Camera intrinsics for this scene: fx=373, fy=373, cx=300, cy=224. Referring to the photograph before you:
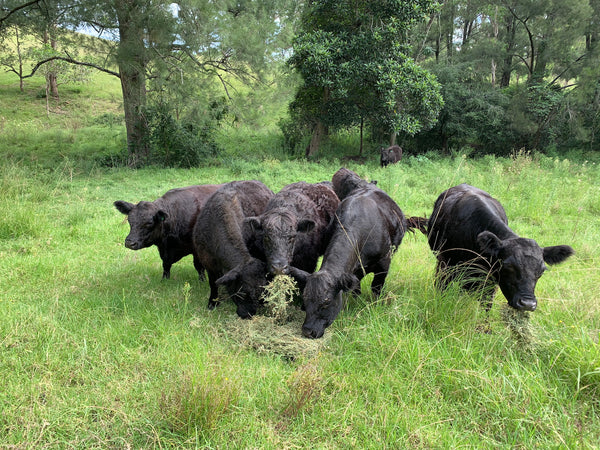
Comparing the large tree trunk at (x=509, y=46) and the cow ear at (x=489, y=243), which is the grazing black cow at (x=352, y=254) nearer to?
the cow ear at (x=489, y=243)

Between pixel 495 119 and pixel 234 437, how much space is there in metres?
22.2

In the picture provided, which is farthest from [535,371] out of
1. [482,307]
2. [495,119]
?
[495,119]

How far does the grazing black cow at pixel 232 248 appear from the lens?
14.2 feet

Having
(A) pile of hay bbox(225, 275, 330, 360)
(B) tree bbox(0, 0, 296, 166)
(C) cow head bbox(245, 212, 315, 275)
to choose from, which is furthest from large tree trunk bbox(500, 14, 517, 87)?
(A) pile of hay bbox(225, 275, 330, 360)

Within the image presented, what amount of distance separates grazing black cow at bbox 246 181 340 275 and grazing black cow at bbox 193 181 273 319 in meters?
0.24

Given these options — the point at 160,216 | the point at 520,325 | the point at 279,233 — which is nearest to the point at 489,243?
the point at 520,325

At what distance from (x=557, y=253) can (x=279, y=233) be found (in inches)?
118

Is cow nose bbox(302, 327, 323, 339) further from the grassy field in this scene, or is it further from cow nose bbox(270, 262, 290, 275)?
cow nose bbox(270, 262, 290, 275)

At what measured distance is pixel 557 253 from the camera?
389cm

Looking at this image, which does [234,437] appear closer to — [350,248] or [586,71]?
[350,248]

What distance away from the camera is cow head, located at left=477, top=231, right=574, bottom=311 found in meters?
3.72

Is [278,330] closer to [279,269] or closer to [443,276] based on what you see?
[279,269]

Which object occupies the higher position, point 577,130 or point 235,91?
point 235,91

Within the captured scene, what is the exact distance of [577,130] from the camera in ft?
62.5
